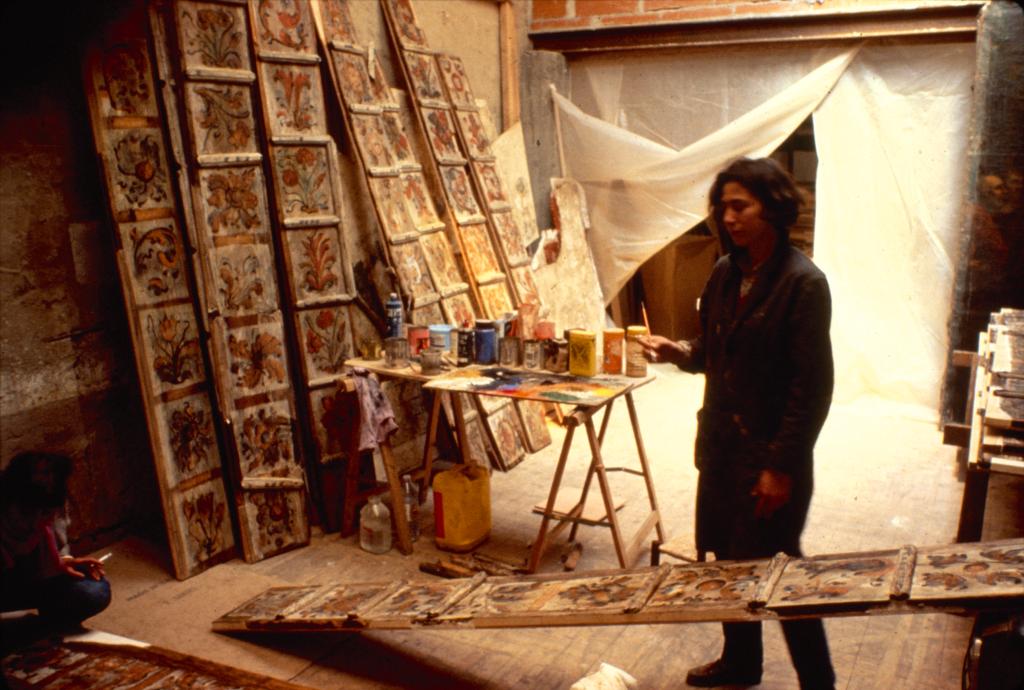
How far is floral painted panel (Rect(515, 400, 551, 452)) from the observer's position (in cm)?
562

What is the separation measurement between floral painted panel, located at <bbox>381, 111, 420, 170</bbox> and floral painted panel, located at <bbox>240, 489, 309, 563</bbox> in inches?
81.7

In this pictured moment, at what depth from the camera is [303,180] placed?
172 inches

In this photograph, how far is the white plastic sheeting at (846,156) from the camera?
5949 mm

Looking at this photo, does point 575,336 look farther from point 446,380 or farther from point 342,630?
point 342,630

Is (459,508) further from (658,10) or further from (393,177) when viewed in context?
(658,10)

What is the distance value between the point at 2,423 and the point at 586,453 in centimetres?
334

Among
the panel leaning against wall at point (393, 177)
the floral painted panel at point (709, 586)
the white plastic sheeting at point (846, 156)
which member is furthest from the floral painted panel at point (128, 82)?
the white plastic sheeting at point (846, 156)

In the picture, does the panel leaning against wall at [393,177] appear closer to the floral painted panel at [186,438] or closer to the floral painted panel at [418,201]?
the floral painted panel at [418,201]

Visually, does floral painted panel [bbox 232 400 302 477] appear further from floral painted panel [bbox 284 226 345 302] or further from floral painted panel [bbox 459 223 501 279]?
floral painted panel [bbox 459 223 501 279]

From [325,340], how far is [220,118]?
1.19 metres

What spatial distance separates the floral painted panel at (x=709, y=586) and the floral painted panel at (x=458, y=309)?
2.54 meters

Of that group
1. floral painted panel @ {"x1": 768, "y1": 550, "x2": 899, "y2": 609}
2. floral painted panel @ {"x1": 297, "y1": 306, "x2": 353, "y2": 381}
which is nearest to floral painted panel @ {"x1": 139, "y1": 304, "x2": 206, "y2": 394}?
floral painted panel @ {"x1": 297, "y1": 306, "x2": 353, "y2": 381}

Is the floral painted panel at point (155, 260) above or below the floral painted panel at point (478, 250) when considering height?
above

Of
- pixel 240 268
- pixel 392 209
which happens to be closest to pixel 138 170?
pixel 240 268
